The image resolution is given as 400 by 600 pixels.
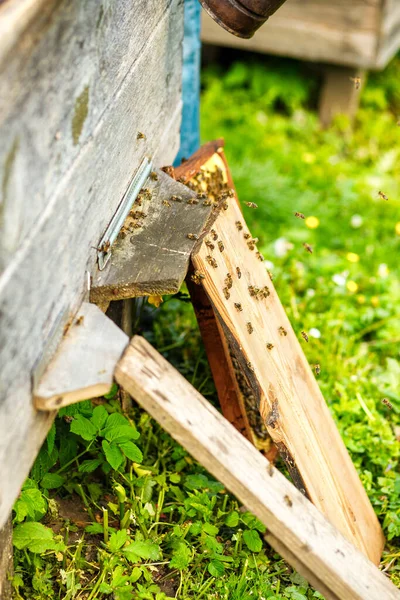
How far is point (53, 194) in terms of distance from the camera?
187 centimetres

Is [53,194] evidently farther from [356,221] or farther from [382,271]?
[356,221]

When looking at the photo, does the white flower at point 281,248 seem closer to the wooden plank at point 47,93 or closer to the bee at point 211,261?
the bee at point 211,261

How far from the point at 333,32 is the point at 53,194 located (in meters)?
4.67

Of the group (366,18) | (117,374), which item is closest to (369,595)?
(117,374)

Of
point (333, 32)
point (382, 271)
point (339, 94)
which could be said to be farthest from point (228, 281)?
point (339, 94)

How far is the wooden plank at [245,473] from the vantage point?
2115 mm

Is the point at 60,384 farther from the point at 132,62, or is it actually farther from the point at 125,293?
the point at 132,62

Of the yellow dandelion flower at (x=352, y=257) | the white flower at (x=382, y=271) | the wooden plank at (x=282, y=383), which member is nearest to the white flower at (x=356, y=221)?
the yellow dandelion flower at (x=352, y=257)

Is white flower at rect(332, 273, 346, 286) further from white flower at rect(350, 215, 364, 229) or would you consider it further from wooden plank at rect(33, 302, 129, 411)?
wooden plank at rect(33, 302, 129, 411)

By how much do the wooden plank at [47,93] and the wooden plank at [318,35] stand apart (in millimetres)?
3992

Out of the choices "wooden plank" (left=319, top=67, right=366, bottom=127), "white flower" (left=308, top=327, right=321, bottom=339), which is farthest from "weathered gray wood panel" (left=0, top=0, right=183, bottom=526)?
"wooden plank" (left=319, top=67, right=366, bottom=127)

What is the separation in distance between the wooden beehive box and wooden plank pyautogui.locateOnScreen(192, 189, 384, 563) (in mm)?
3412

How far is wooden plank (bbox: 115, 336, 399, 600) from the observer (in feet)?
6.94

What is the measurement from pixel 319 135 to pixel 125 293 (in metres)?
4.47
